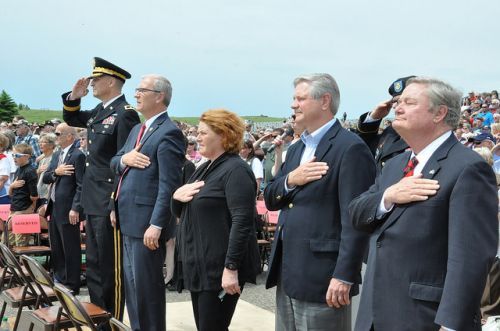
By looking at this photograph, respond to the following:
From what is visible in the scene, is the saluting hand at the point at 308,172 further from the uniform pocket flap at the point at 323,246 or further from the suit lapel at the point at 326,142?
the uniform pocket flap at the point at 323,246

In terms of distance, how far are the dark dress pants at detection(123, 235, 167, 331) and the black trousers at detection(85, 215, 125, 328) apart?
0.40 meters

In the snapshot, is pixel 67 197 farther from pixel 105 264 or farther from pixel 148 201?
pixel 148 201

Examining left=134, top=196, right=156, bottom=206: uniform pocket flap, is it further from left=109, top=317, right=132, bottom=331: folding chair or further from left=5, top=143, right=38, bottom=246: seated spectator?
left=5, top=143, right=38, bottom=246: seated spectator

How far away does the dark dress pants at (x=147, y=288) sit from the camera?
4.39 m

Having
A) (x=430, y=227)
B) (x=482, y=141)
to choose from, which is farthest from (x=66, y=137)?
(x=482, y=141)

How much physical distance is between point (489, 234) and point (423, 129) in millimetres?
491

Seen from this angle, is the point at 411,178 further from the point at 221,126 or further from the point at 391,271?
the point at 221,126

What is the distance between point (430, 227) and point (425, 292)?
0.25m

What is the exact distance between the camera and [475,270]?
2203mm

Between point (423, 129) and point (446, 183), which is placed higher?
point (423, 129)

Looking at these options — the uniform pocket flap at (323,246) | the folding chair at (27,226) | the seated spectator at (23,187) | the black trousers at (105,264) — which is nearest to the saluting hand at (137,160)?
the black trousers at (105,264)

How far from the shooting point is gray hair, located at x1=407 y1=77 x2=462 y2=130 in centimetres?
243

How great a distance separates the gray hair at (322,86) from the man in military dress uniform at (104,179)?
2.28 m

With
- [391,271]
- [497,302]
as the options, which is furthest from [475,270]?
[497,302]
